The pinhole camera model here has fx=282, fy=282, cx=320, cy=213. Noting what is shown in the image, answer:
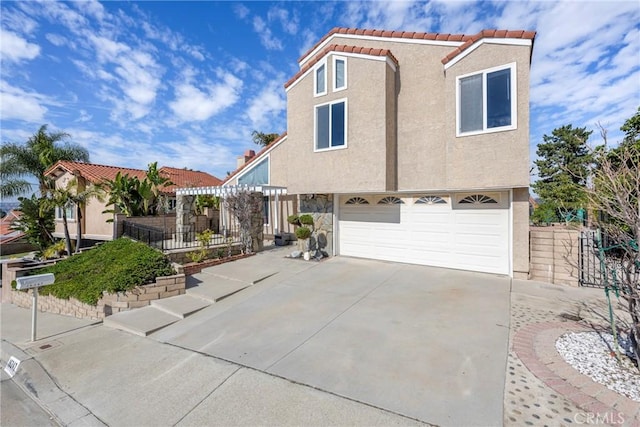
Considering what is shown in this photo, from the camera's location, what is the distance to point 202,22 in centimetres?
1288

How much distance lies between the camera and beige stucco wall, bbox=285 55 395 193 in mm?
11367

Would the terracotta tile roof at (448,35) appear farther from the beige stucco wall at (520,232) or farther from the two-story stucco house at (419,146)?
the beige stucco wall at (520,232)

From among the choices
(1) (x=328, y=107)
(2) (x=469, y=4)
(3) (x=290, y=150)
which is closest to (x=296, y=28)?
(1) (x=328, y=107)

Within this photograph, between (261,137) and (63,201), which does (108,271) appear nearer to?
(63,201)

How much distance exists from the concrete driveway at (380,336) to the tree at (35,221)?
15877 mm

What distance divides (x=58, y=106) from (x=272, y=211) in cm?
1759

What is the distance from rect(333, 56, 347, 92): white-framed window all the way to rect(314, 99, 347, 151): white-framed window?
2.24 ft

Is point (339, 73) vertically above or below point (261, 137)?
below

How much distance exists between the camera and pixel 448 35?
11297 mm

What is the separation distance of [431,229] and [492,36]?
23.6 feet

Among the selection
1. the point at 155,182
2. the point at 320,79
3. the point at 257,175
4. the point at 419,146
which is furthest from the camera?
the point at 257,175

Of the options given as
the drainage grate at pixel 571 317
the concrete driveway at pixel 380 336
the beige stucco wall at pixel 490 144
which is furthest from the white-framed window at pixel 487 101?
the drainage grate at pixel 571 317

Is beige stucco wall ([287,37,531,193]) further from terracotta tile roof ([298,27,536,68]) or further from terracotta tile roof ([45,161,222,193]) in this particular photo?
terracotta tile roof ([45,161,222,193])

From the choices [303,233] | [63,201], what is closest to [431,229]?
[303,233]
